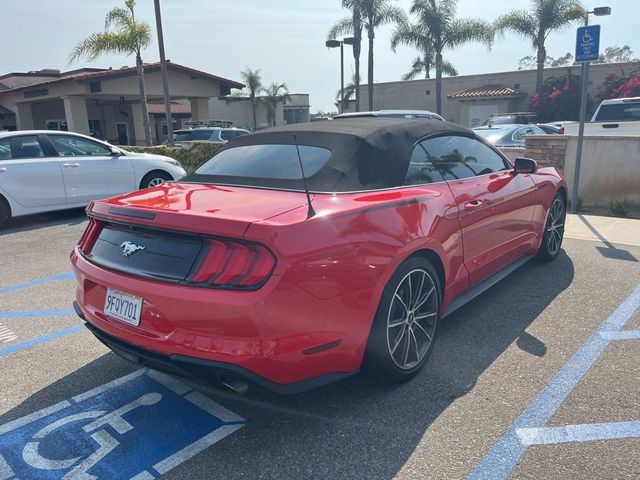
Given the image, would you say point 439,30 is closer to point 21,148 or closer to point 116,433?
point 21,148

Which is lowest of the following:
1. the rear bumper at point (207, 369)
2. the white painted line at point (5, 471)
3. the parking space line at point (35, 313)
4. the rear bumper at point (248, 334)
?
the white painted line at point (5, 471)

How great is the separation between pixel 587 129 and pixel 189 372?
10.6m

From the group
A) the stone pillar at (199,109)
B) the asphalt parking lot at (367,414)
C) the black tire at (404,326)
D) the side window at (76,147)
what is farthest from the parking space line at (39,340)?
the stone pillar at (199,109)

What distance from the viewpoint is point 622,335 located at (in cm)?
384

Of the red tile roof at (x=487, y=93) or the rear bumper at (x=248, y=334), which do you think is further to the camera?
the red tile roof at (x=487, y=93)

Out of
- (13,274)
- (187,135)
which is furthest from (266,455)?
(187,135)

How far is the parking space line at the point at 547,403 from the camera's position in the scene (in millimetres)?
2471

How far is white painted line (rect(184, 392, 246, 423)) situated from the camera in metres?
2.90

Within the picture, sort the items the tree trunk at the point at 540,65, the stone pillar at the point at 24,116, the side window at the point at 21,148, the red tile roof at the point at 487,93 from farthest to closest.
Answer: the red tile roof at the point at 487,93 → the tree trunk at the point at 540,65 → the stone pillar at the point at 24,116 → the side window at the point at 21,148

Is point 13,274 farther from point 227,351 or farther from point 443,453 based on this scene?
point 443,453

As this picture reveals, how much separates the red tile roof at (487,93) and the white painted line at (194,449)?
98.2 ft

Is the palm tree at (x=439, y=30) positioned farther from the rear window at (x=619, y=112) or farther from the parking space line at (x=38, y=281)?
the parking space line at (x=38, y=281)

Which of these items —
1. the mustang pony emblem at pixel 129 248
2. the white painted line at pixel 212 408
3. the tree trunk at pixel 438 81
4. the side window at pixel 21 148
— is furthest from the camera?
A: the tree trunk at pixel 438 81

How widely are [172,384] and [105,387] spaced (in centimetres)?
40
